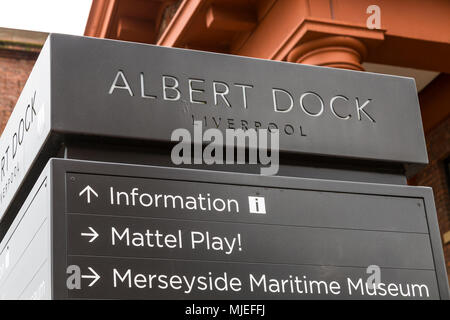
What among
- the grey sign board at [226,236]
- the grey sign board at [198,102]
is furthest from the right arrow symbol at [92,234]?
the grey sign board at [198,102]

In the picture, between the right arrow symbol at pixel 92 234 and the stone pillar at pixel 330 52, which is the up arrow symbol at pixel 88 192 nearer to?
the right arrow symbol at pixel 92 234

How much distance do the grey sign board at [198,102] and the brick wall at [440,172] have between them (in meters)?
7.94

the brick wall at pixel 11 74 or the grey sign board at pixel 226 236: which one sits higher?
the brick wall at pixel 11 74

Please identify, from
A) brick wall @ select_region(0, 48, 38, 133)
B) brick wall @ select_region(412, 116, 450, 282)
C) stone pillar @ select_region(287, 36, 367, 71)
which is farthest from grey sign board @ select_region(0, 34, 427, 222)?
brick wall @ select_region(0, 48, 38, 133)

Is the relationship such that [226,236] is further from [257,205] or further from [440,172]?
[440,172]

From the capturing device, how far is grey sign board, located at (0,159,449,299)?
1.64 metres

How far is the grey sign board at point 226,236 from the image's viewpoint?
164 centimetres

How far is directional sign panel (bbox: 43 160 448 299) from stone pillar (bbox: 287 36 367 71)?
5.03 meters

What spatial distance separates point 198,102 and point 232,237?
37 centimetres

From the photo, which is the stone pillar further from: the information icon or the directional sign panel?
the information icon

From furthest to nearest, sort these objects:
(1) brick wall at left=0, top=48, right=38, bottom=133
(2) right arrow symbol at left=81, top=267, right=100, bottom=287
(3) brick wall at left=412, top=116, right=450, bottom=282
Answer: (1) brick wall at left=0, top=48, right=38, bottom=133 → (3) brick wall at left=412, top=116, right=450, bottom=282 → (2) right arrow symbol at left=81, top=267, right=100, bottom=287

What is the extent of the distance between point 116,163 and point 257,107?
0.43 metres

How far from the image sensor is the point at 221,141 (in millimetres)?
1908

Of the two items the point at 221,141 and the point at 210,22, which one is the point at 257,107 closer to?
the point at 221,141
